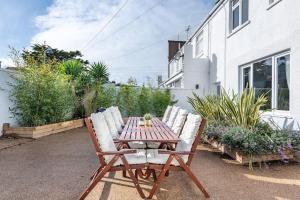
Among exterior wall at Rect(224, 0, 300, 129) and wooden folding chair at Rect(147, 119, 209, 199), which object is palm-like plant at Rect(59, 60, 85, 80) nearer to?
exterior wall at Rect(224, 0, 300, 129)

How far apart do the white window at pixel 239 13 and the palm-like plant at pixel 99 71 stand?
23.8ft

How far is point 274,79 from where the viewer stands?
7.39 meters

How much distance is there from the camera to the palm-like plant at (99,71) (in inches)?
590

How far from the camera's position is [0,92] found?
8.61 m

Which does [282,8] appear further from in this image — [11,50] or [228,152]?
[11,50]

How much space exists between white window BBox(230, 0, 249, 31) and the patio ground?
5.53 m

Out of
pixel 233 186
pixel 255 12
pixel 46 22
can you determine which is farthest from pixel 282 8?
pixel 46 22

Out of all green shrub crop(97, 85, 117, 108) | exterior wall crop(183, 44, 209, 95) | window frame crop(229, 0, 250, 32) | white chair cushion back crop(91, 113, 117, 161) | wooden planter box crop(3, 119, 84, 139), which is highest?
window frame crop(229, 0, 250, 32)

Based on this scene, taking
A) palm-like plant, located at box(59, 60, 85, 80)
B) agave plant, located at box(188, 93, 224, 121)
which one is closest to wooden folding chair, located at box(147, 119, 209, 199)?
agave plant, located at box(188, 93, 224, 121)

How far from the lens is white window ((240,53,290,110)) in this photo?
22.6ft

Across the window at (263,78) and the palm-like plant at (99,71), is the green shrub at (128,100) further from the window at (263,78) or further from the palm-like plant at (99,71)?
the window at (263,78)

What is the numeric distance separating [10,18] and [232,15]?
8701mm

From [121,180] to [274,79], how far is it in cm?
511

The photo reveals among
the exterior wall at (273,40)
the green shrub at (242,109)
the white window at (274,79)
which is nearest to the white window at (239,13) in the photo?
the exterior wall at (273,40)
